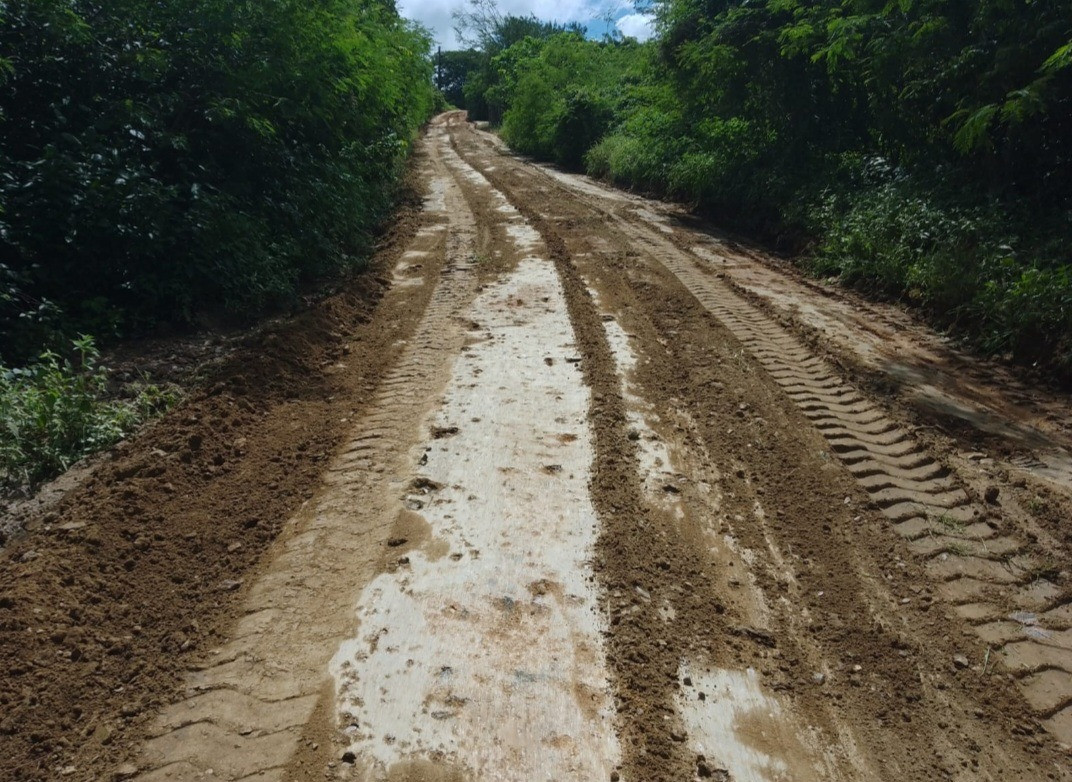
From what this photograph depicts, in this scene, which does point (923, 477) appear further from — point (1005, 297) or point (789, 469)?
point (1005, 297)

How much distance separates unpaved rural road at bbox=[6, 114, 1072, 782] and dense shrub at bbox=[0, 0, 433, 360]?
1.55m

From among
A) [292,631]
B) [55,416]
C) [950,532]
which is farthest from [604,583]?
[55,416]

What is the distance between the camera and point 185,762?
81.0 inches

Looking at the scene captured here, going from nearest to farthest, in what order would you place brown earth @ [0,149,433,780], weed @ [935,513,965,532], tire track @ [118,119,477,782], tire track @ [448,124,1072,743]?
tire track @ [118,119,477,782] → brown earth @ [0,149,433,780] → tire track @ [448,124,1072,743] → weed @ [935,513,965,532]

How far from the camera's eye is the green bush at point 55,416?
11.1 ft

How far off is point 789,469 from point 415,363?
293 cm

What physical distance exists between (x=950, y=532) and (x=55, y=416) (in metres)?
4.85

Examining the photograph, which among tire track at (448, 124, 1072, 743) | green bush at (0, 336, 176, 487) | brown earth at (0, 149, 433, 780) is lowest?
brown earth at (0, 149, 433, 780)

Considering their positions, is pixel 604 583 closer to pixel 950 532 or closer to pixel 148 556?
pixel 950 532

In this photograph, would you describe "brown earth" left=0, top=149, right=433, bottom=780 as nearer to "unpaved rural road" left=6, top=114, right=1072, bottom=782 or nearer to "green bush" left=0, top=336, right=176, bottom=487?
"unpaved rural road" left=6, top=114, right=1072, bottom=782

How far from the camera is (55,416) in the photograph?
11.8 feet

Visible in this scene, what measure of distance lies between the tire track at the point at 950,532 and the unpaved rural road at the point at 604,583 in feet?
0.05

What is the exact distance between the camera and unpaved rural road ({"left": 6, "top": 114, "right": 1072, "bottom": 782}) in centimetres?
217

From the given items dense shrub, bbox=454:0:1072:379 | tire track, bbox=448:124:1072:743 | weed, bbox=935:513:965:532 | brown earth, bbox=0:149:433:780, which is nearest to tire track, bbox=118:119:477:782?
brown earth, bbox=0:149:433:780
